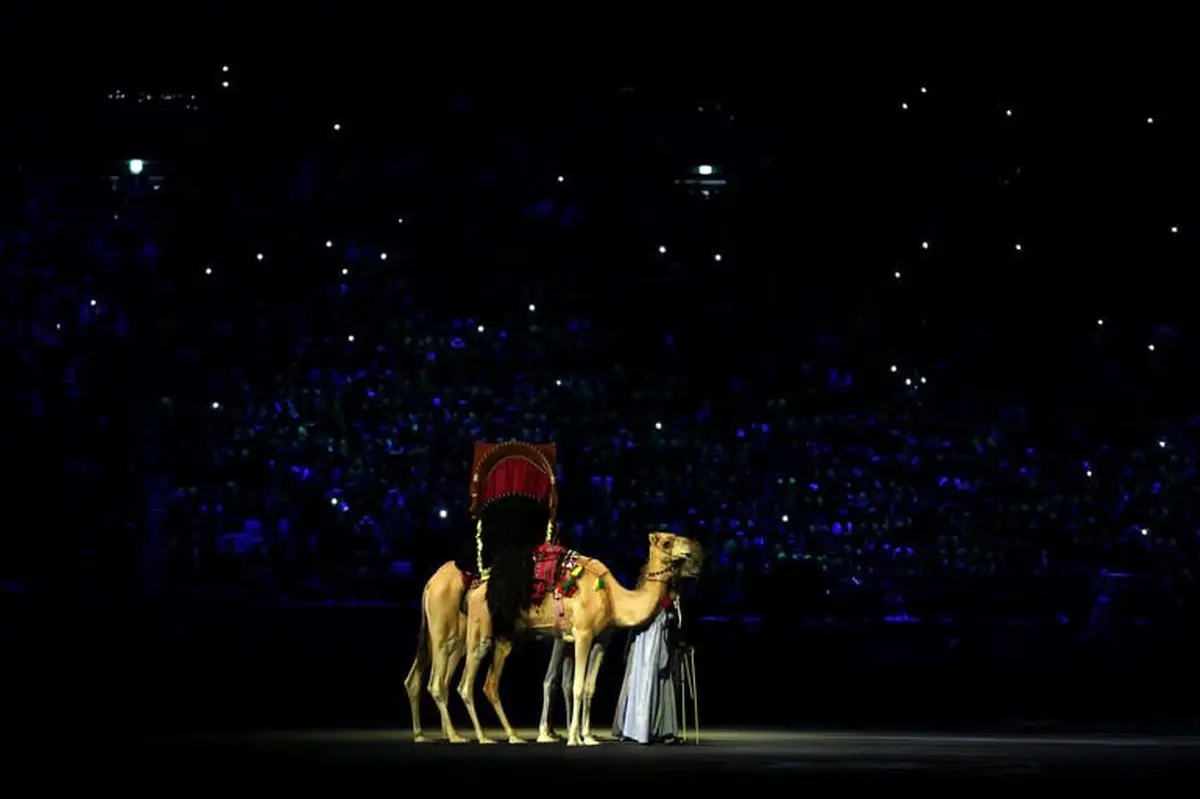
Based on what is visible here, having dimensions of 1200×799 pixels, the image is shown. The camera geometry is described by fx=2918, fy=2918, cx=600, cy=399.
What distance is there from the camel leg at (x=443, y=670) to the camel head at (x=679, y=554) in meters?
2.22

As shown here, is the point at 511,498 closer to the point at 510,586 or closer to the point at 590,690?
the point at 510,586

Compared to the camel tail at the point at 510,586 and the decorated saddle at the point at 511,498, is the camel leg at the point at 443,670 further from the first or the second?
the camel tail at the point at 510,586

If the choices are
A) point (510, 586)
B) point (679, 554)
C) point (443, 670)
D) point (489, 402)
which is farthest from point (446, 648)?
point (489, 402)

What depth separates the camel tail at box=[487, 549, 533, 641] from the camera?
2355 centimetres

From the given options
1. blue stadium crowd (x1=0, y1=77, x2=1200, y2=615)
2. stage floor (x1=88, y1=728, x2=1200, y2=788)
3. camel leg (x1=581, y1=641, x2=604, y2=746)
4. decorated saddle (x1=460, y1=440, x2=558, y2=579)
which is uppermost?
blue stadium crowd (x1=0, y1=77, x2=1200, y2=615)

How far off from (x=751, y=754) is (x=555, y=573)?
2.42 m

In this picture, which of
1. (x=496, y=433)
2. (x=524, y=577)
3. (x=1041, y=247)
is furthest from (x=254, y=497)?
(x=524, y=577)

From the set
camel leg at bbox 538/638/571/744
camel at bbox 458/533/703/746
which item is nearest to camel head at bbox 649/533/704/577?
camel at bbox 458/533/703/746

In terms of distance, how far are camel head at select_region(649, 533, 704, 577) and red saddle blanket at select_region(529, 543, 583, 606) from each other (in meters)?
0.69

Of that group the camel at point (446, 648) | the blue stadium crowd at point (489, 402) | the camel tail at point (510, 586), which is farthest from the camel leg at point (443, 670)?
the blue stadium crowd at point (489, 402)

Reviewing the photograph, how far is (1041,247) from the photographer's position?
3700cm

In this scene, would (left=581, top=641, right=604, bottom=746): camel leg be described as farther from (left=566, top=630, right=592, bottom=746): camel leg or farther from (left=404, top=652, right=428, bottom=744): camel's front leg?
(left=404, top=652, right=428, bottom=744): camel's front leg

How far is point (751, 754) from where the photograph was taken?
22.2 metres

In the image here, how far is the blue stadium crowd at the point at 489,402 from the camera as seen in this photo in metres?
37.3
